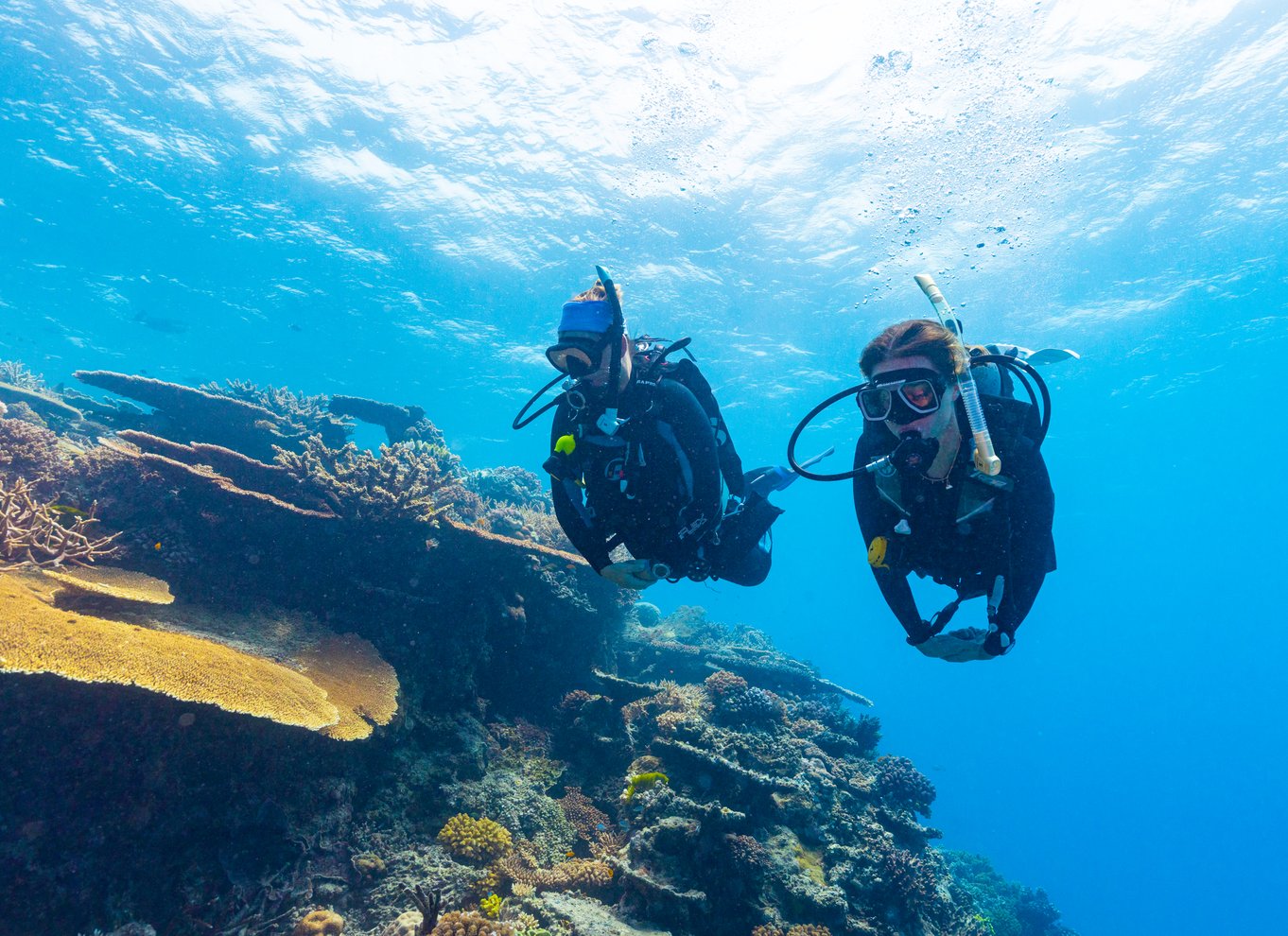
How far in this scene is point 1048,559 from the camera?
3568mm

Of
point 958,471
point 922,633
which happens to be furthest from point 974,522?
point 922,633

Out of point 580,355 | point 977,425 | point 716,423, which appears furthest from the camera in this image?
point 716,423

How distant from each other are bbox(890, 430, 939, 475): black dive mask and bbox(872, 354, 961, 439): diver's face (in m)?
0.05

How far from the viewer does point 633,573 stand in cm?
464

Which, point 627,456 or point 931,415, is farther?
point 627,456

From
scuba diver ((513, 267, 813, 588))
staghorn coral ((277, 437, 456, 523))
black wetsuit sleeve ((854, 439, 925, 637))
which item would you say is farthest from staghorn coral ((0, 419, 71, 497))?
black wetsuit sleeve ((854, 439, 925, 637))

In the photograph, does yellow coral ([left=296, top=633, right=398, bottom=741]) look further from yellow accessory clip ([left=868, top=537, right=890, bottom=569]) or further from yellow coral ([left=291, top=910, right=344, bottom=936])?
yellow accessory clip ([left=868, top=537, right=890, bottom=569])

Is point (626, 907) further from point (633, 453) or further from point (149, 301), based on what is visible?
point (149, 301)

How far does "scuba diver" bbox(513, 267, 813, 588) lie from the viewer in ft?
15.4

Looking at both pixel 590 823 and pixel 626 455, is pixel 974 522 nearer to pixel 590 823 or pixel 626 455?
pixel 626 455

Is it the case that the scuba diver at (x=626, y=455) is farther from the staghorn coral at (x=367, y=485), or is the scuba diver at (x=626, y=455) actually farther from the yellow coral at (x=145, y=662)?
the staghorn coral at (x=367, y=485)

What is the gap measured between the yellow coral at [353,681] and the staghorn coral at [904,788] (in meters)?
7.32

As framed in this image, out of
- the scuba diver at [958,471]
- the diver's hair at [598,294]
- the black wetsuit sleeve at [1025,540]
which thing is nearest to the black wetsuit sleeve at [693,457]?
the diver's hair at [598,294]

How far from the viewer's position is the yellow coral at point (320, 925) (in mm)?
3869
